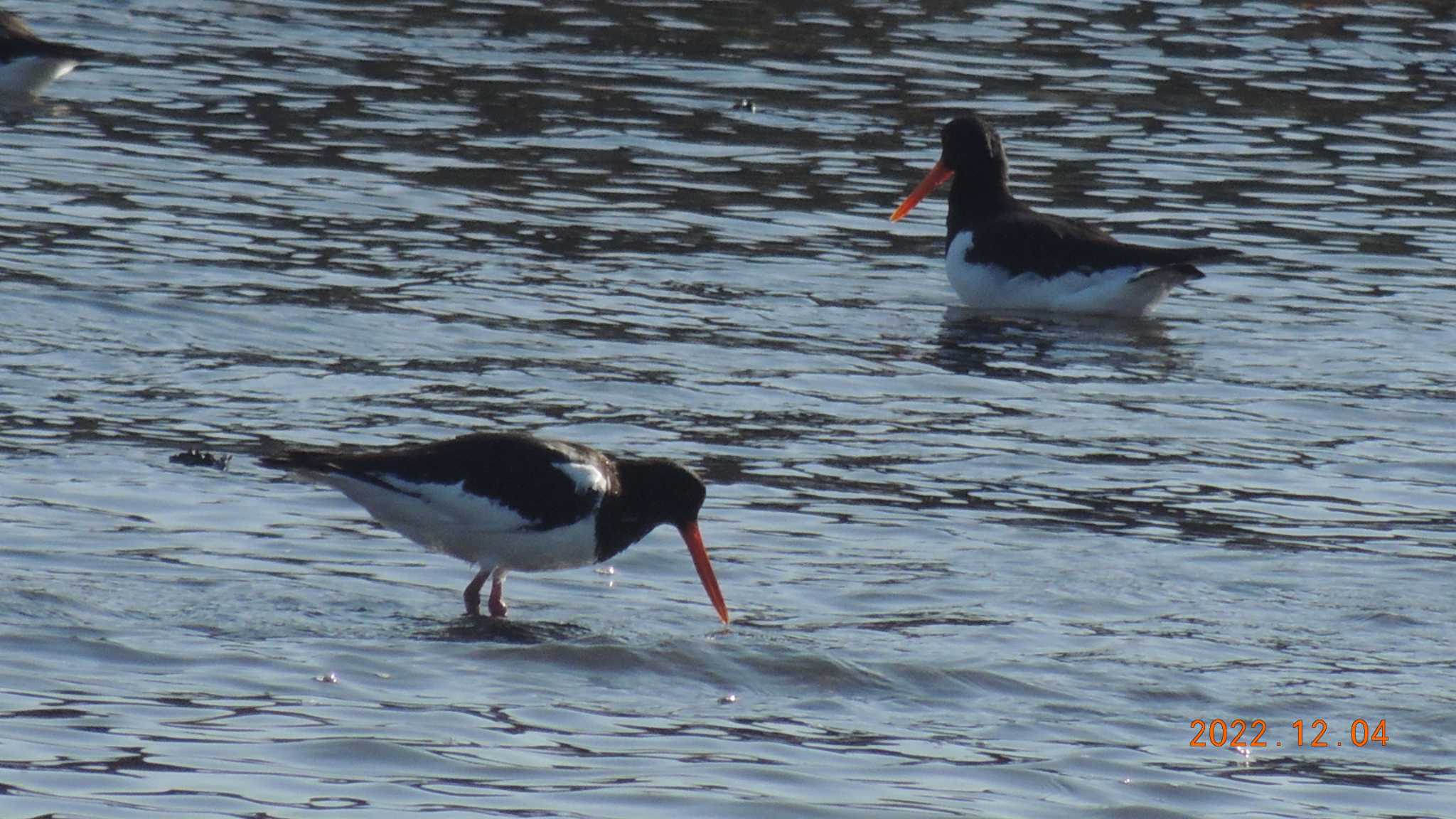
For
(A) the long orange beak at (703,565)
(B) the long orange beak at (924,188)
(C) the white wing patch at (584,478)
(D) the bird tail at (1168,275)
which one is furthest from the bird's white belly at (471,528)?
(B) the long orange beak at (924,188)

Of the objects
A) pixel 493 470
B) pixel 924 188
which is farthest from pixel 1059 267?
pixel 493 470

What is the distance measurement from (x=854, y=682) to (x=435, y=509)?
1603 millimetres

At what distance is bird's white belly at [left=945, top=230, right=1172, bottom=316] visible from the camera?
13.6 metres

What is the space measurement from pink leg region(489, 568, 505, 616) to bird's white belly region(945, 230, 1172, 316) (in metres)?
5.97

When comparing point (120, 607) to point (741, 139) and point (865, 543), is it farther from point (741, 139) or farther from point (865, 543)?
point (741, 139)

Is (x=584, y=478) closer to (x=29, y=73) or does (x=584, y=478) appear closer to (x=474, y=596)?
(x=474, y=596)

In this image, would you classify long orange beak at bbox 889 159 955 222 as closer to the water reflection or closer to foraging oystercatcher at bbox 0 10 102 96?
the water reflection

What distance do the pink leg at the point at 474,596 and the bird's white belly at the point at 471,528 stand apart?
0.18ft

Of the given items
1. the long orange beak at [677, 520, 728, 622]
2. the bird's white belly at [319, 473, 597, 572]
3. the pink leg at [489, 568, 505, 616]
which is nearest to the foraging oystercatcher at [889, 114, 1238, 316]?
the long orange beak at [677, 520, 728, 622]

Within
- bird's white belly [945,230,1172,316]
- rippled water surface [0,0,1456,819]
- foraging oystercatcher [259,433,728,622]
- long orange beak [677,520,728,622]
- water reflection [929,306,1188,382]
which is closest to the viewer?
rippled water surface [0,0,1456,819]

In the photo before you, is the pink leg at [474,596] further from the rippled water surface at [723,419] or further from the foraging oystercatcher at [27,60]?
the foraging oystercatcher at [27,60]

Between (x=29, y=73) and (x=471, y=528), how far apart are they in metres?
10.8

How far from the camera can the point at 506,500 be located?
803 cm

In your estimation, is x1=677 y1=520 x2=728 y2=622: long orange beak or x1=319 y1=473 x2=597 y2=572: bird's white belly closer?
x1=677 y1=520 x2=728 y2=622: long orange beak
